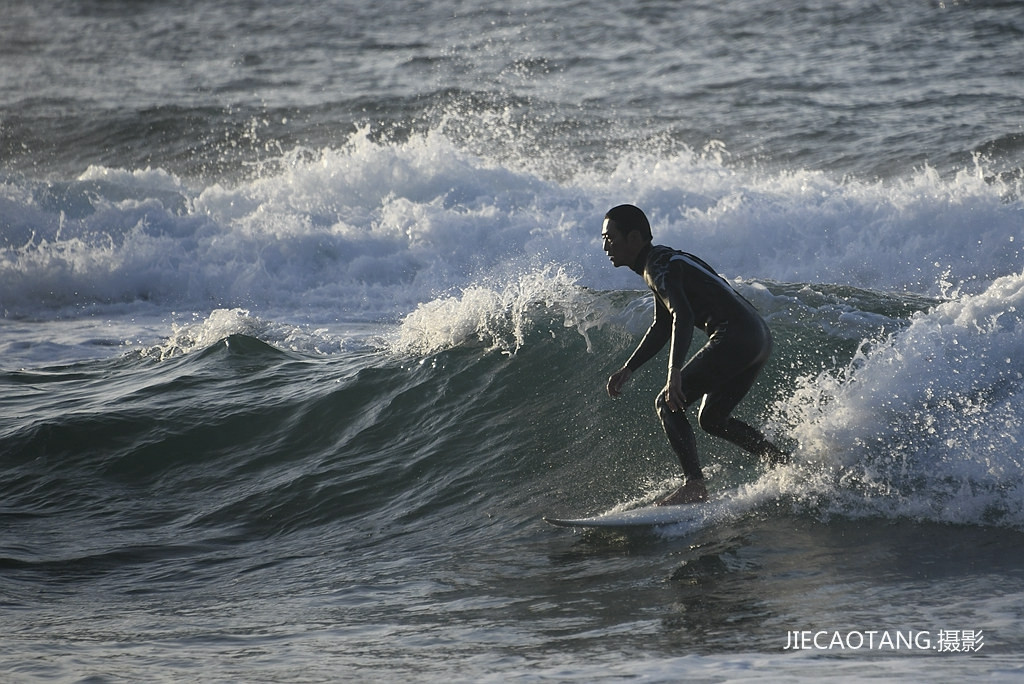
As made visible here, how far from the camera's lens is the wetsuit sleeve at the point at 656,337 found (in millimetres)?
5930

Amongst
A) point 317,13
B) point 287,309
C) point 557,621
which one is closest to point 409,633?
point 557,621

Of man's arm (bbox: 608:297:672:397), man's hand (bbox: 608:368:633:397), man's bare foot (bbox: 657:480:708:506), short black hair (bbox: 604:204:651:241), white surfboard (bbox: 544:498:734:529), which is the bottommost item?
white surfboard (bbox: 544:498:734:529)

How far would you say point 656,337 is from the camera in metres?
5.98

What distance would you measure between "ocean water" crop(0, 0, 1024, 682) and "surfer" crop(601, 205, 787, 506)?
35 cm

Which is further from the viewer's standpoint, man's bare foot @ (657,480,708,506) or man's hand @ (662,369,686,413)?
man's bare foot @ (657,480,708,506)

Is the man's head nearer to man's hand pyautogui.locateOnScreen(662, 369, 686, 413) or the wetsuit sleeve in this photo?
the wetsuit sleeve

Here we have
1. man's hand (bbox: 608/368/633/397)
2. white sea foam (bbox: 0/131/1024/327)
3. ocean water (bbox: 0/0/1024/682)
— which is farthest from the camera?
white sea foam (bbox: 0/131/1024/327)

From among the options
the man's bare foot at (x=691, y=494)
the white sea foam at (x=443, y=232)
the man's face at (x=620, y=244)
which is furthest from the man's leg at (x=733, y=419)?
the white sea foam at (x=443, y=232)

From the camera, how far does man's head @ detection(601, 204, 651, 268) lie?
5.71m

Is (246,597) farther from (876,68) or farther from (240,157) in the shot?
(876,68)

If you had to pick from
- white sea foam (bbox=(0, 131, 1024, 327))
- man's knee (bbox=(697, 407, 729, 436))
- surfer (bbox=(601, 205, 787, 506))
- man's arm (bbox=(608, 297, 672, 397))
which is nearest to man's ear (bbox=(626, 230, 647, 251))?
surfer (bbox=(601, 205, 787, 506))

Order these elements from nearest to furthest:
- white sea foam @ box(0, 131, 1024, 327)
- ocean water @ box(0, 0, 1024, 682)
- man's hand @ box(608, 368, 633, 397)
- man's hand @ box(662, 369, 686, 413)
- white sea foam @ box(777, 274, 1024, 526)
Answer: ocean water @ box(0, 0, 1024, 682)
man's hand @ box(662, 369, 686, 413)
white sea foam @ box(777, 274, 1024, 526)
man's hand @ box(608, 368, 633, 397)
white sea foam @ box(0, 131, 1024, 327)

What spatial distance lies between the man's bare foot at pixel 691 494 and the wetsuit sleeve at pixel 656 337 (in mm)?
699

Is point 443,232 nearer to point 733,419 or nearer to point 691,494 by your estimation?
point 733,419
